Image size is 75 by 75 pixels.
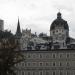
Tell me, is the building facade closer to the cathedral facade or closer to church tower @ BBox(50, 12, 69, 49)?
the cathedral facade

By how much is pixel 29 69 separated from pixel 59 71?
10.4 metres

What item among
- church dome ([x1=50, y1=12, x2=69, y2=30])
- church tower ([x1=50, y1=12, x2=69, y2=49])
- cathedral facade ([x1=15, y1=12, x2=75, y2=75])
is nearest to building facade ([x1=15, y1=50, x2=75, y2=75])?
cathedral facade ([x1=15, y1=12, x2=75, y2=75])

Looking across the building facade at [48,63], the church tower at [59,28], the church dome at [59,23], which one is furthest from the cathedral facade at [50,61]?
the church dome at [59,23]

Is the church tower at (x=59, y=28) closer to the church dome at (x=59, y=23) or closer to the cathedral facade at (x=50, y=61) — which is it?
the church dome at (x=59, y=23)

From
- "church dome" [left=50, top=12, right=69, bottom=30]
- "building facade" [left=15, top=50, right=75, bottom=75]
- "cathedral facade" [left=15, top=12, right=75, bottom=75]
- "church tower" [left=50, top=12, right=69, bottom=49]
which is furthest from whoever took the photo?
"church tower" [left=50, top=12, right=69, bottom=49]

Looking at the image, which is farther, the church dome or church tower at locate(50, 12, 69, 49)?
church tower at locate(50, 12, 69, 49)

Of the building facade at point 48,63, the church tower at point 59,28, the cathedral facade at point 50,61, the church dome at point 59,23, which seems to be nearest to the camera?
the building facade at point 48,63

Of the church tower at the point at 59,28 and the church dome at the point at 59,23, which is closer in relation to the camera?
the church dome at the point at 59,23

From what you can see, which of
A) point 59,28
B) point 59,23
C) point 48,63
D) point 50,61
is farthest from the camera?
point 59,28

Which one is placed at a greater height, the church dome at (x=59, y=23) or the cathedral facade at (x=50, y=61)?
the church dome at (x=59, y=23)

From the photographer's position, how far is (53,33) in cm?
16312

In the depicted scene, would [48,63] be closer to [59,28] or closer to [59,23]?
[59,28]

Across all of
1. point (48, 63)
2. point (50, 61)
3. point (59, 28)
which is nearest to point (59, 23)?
point (59, 28)

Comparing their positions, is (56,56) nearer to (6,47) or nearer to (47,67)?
(47,67)
